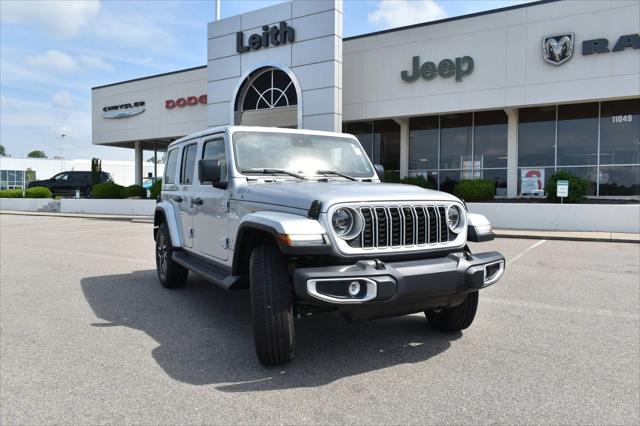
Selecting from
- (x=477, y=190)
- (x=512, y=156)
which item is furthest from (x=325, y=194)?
(x=512, y=156)

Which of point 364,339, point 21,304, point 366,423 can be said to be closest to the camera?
point 366,423

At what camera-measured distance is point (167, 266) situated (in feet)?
21.6

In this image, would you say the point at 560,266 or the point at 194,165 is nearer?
the point at 194,165

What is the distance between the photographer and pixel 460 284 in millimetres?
3625

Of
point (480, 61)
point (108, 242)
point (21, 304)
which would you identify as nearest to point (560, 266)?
point (21, 304)

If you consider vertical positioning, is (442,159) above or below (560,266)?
above

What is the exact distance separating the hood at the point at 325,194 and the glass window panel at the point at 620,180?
16745 mm

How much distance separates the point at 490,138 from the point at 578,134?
3.20m

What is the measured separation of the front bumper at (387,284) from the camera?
10.8ft

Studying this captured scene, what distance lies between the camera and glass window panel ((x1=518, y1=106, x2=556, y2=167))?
61.9 ft

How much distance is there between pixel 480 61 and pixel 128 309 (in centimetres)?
1670

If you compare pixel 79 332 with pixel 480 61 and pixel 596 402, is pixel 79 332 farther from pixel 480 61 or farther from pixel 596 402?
pixel 480 61

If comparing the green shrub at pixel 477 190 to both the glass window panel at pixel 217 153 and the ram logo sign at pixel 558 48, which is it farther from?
the glass window panel at pixel 217 153

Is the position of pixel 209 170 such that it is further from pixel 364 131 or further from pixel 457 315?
pixel 364 131
